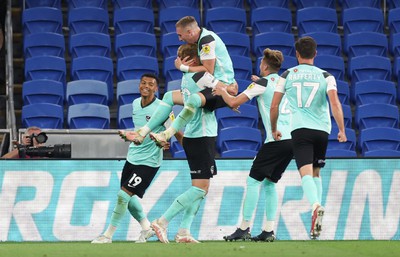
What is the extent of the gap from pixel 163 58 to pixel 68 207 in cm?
578

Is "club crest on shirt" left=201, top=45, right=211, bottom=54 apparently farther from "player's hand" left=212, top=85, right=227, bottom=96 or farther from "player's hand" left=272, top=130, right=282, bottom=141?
"player's hand" left=272, top=130, right=282, bottom=141

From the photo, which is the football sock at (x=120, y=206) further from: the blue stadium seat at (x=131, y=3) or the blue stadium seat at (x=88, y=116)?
the blue stadium seat at (x=131, y=3)

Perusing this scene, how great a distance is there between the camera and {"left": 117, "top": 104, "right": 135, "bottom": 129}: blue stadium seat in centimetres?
1698

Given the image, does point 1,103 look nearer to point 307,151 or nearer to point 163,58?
point 163,58

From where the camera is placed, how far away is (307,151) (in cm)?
1091

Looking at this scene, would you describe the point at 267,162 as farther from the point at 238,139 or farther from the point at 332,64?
the point at 332,64

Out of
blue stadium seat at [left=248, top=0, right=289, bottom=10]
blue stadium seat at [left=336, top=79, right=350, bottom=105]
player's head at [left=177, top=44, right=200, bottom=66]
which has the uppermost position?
player's head at [left=177, top=44, right=200, bottom=66]

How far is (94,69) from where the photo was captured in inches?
709

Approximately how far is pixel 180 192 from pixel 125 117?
361cm

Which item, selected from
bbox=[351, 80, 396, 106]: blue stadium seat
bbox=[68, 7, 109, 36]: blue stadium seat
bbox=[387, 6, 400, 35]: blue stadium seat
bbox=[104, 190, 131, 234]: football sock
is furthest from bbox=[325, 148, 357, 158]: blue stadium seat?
bbox=[104, 190, 131, 234]: football sock

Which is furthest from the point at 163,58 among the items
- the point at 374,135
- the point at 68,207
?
the point at 68,207

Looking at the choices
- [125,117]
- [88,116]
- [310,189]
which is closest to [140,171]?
[310,189]

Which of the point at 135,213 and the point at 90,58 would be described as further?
the point at 90,58

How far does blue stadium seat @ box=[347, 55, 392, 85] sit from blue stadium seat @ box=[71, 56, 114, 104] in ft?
13.5
